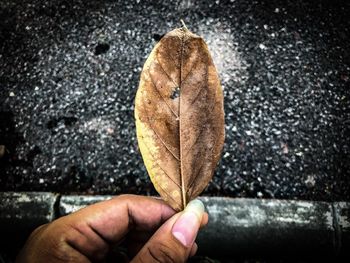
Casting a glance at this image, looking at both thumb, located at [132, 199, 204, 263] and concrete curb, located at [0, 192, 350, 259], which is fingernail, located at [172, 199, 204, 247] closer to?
thumb, located at [132, 199, 204, 263]

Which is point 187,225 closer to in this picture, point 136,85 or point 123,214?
point 123,214

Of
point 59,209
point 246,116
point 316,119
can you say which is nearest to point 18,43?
point 59,209

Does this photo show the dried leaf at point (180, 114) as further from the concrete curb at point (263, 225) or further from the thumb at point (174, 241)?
the concrete curb at point (263, 225)

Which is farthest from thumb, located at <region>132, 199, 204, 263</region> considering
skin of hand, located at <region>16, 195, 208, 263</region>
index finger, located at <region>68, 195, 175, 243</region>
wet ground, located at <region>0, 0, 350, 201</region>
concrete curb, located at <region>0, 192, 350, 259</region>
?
wet ground, located at <region>0, 0, 350, 201</region>

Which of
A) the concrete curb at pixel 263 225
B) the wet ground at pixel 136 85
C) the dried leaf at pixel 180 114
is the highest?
the dried leaf at pixel 180 114

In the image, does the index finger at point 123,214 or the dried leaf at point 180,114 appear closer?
the dried leaf at point 180,114

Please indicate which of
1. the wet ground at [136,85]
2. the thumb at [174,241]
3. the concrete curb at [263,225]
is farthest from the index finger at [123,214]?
the wet ground at [136,85]
